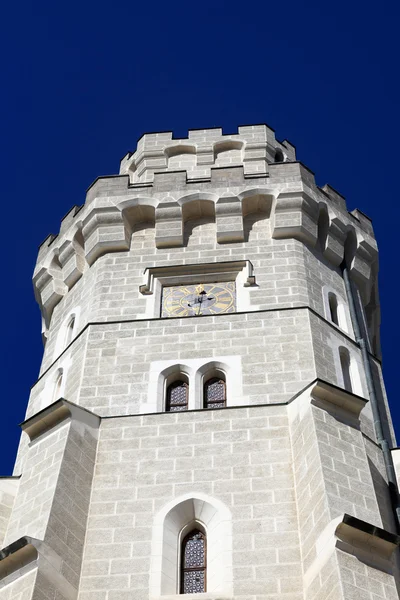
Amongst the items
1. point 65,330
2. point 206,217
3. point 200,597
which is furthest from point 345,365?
point 200,597

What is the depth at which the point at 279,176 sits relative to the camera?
72.7 feet

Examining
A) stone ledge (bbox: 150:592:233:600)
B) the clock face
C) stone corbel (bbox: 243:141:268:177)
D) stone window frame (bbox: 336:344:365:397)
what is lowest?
stone ledge (bbox: 150:592:233:600)

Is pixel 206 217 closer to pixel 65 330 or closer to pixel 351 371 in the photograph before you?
pixel 65 330

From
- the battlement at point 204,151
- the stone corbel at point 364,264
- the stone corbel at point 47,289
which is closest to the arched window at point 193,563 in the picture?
the stone corbel at point 47,289

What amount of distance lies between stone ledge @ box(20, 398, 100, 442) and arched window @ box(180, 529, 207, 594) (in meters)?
2.61

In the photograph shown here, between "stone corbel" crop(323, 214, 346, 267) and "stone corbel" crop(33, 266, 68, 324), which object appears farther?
"stone corbel" crop(33, 266, 68, 324)

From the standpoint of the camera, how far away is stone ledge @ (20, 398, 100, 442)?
16078 mm

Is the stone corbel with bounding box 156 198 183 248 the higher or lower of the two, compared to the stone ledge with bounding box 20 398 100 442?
higher

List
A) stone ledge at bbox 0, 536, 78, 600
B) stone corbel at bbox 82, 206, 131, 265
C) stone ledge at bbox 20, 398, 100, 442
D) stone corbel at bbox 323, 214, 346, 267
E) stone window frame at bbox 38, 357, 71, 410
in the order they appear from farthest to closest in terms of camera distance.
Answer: stone corbel at bbox 323, 214, 346, 267 → stone corbel at bbox 82, 206, 131, 265 → stone window frame at bbox 38, 357, 71, 410 → stone ledge at bbox 20, 398, 100, 442 → stone ledge at bbox 0, 536, 78, 600

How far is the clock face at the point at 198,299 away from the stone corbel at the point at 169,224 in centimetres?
126

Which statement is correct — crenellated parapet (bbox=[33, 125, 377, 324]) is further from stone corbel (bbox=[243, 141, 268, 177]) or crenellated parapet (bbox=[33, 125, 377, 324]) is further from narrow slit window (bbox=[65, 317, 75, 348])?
stone corbel (bbox=[243, 141, 268, 177])

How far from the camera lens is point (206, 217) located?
2173 centimetres

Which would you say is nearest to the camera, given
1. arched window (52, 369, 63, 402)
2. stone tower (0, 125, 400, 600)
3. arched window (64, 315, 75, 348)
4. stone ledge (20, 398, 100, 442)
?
stone tower (0, 125, 400, 600)

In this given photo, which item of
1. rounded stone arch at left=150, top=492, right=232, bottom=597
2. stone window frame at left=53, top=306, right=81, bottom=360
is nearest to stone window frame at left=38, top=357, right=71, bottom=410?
stone window frame at left=53, top=306, right=81, bottom=360
